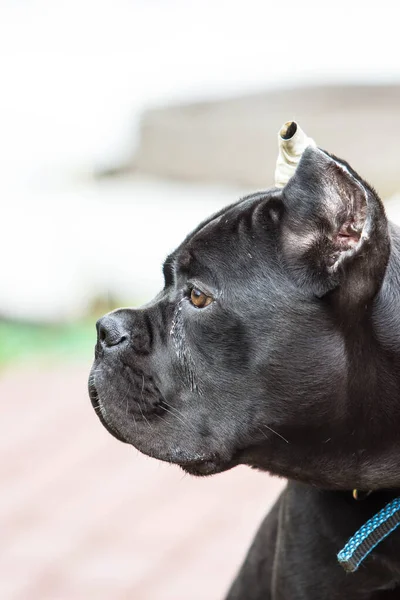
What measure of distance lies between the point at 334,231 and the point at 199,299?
0.37m

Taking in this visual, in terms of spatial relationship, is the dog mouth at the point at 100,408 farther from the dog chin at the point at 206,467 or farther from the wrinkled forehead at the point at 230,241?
the wrinkled forehead at the point at 230,241

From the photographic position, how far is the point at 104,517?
4.02 meters

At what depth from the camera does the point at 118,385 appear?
2.42 meters

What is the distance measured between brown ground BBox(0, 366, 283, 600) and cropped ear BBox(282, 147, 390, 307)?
5.56 feet

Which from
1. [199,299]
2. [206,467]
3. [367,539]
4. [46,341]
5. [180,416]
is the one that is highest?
[199,299]

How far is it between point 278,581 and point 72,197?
540 centimetres

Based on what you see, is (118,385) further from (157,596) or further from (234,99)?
(234,99)

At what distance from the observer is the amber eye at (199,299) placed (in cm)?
233

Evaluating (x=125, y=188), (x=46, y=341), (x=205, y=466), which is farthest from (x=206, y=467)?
(x=125, y=188)

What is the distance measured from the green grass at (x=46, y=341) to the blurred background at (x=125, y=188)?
0.01 meters

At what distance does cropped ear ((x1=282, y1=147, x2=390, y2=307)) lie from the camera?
2074 millimetres

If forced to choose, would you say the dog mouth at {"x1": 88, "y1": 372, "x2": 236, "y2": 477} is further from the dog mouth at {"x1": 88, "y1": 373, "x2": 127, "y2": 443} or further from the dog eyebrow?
the dog eyebrow

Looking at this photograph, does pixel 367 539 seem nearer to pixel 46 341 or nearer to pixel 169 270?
pixel 169 270

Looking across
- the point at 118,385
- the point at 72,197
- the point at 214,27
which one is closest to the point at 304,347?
the point at 118,385
